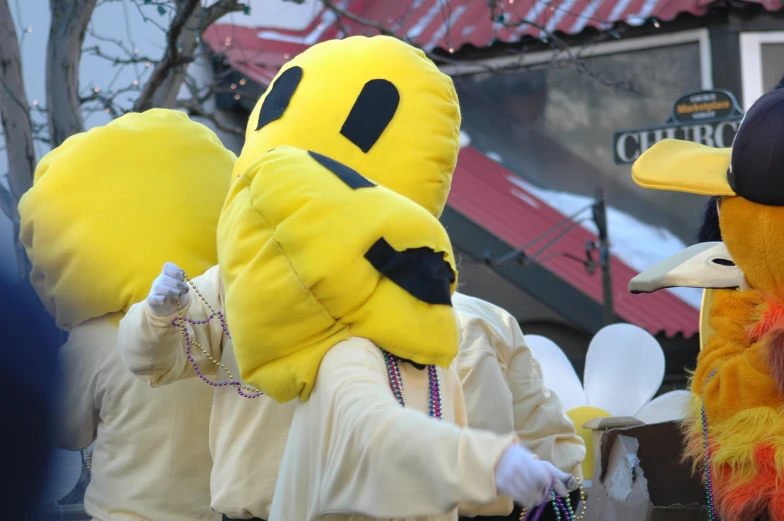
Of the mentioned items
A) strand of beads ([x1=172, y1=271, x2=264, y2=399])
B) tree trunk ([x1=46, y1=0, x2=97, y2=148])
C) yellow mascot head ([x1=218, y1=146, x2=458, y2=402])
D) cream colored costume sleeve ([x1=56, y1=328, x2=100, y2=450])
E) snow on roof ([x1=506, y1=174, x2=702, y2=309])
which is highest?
yellow mascot head ([x1=218, y1=146, x2=458, y2=402])

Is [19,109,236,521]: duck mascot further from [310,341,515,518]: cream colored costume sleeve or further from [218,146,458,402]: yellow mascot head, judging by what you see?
[310,341,515,518]: cream colored costume sleeve

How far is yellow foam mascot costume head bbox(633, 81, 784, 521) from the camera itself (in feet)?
8.13

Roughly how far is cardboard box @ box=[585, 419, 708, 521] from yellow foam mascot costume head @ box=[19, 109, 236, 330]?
1.24 meters

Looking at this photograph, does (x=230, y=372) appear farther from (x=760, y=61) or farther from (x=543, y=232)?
(x=760, y=61)

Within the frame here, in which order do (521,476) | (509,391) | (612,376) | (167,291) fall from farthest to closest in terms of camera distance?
(612,376) → (509,391) → (167,291) → (521,476)

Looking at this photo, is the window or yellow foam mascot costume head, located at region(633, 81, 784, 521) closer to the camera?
yellow foam mascot costume head, located at region(633, 81, 784, 521)

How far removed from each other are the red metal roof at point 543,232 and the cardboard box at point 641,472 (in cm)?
308

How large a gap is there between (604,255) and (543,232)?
0.66 m

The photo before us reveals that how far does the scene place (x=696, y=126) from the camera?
4.76 metres

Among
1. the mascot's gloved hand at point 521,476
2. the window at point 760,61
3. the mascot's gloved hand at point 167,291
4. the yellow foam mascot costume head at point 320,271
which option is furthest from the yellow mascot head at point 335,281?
the window at point 760,61

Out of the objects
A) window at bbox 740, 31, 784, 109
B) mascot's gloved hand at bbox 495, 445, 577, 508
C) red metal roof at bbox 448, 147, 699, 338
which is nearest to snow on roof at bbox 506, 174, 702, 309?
red metal roof at bbox 448, 147, 699, 338

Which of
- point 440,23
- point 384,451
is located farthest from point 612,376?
point 440,23

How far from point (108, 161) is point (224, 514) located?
1.06 meters

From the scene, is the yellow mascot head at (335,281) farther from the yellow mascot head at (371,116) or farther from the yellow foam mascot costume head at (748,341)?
the yellow foam mascot costume head at (748,341)
